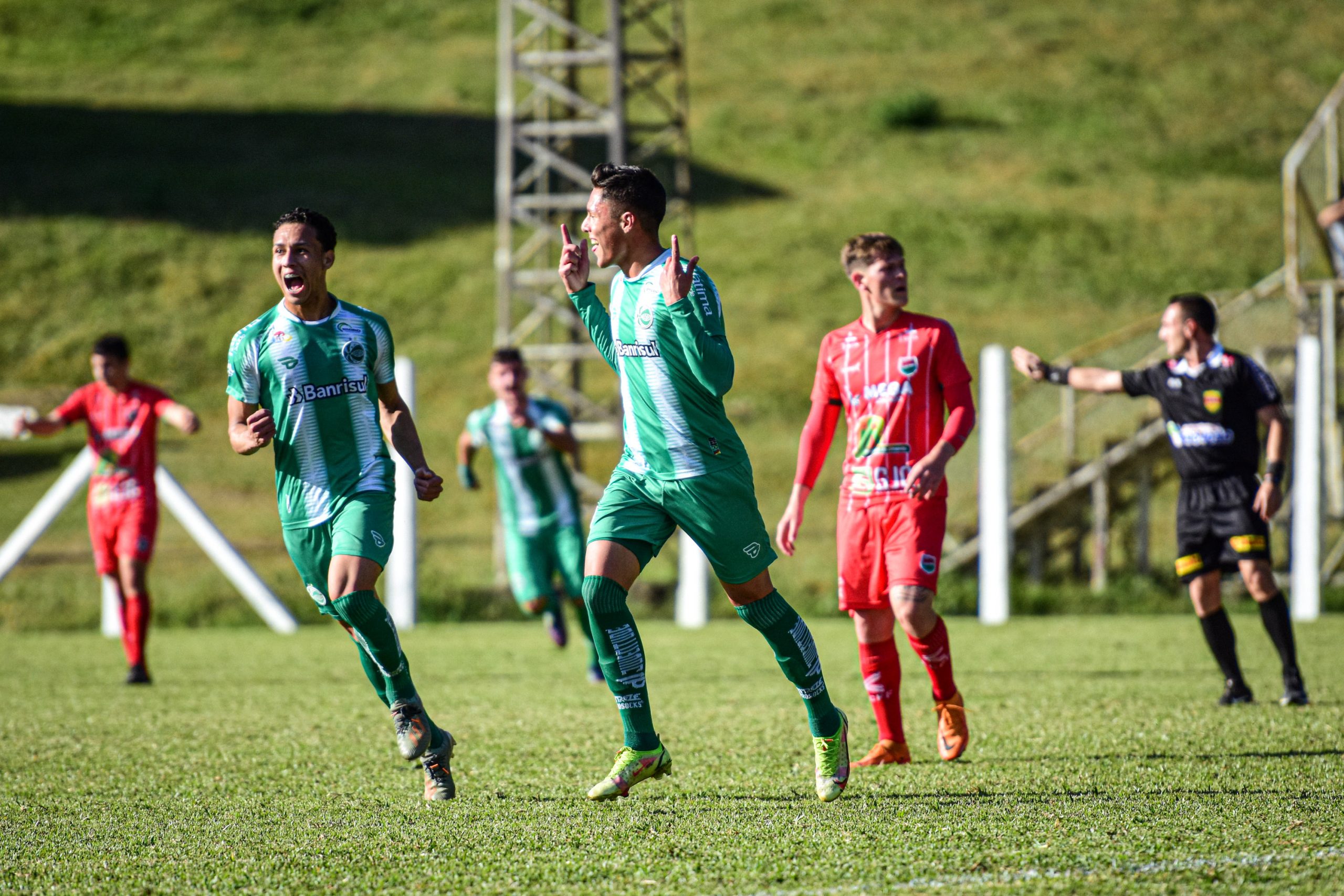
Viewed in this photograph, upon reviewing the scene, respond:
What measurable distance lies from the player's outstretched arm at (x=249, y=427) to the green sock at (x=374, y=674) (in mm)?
798

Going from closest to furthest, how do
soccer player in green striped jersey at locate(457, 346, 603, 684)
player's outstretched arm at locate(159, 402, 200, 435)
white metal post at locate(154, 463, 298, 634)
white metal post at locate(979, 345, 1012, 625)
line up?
player's outstretched arm at locate(159, 402, 200, 435) < soccer player in green striped jersey at locate(457, 346, 603, 684) < white metal post at locate(979, 345, 1012, 625) < white metal post at locate(154, 463, 298, 634)

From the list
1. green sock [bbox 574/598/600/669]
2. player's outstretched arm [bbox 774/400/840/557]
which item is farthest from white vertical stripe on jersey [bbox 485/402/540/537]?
player's outstretched arm [bbox 774/400/840/557]

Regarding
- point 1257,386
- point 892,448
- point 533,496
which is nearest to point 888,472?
point 892,448

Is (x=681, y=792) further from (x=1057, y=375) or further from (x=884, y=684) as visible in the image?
(x=1057, y=375)

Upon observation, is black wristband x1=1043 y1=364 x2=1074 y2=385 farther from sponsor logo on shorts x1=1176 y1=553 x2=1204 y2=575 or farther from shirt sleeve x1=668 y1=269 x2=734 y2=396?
shirt sleeve x1=668 y1=269 x2=734 y2=396

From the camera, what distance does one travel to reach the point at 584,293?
16.2 feet

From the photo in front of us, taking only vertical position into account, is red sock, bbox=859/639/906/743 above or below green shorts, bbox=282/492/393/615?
below

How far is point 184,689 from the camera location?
8.73 m

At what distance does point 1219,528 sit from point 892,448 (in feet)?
8.16

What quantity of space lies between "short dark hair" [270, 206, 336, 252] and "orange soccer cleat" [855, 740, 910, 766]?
286cm

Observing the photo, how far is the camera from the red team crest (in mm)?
5746

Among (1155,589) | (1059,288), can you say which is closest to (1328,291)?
(1155,589)

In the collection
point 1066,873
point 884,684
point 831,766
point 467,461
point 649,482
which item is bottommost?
point 1066,873

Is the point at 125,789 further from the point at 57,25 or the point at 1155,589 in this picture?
the point at 57,25
